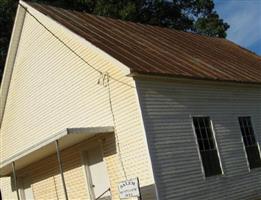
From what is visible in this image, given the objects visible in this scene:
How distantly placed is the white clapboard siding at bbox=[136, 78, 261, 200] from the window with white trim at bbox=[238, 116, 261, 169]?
0.27 m

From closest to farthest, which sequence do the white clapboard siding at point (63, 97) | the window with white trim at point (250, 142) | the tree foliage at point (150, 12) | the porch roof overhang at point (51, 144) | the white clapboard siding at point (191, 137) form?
the porch roof overhang at point (51, 144), the white clapboard siding at point (191, 137), the white clapboard siding at point (63, 97), the window with white trim at point (250, 142), the tree foliage at point (150, 12)

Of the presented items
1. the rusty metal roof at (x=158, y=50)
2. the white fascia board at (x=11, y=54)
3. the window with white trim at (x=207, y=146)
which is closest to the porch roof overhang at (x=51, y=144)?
the rusty metal roof at (x=158, y=50)

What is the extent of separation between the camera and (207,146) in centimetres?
1741

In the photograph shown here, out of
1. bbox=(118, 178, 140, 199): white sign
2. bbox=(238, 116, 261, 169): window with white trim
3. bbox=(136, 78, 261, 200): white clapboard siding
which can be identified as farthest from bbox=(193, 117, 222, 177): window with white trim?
bbox=(118, 178, 140, 199): white sign

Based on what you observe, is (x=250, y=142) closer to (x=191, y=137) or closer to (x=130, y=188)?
(x=191, y=137)

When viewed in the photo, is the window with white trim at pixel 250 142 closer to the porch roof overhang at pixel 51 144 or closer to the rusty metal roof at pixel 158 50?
the rusty metal roof at pixel 158 50

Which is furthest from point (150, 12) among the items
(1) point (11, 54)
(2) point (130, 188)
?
(2) point (130, 188)

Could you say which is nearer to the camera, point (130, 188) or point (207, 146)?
point (130, 188)

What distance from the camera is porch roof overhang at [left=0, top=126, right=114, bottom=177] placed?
15261 millimetres

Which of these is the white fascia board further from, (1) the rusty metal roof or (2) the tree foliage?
(2) the tree foliage

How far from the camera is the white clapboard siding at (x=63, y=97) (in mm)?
15680

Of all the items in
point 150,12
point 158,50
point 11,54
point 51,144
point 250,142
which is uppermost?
point 150,12

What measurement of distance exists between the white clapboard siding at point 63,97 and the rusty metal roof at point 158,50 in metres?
0.56

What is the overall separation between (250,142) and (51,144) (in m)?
7.41
